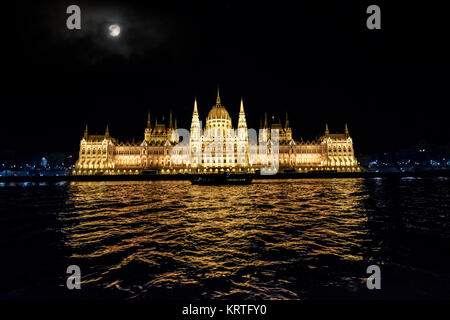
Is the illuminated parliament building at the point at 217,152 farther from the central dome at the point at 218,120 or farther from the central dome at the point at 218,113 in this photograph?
the central dome at the point at 218,113

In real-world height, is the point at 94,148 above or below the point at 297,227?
above

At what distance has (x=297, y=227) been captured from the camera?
1232 centimetres

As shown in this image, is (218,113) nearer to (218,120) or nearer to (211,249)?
(218,120)

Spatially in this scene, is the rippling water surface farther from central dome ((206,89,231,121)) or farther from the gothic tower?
central dome ((206,89,231,121))

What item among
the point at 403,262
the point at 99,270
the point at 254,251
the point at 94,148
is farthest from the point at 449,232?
the point at 94,148

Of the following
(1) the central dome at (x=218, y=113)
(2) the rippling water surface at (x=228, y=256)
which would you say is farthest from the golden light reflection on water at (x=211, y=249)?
(1) the central dome at (x=218, y=113)

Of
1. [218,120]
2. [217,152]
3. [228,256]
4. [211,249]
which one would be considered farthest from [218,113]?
[228,256]

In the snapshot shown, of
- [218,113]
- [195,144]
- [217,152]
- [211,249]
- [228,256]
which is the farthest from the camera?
[218,113]

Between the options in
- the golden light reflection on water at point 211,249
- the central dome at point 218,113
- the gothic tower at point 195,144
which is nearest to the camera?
the golden light reflection on water at point 211,249

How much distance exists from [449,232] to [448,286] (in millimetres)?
7867

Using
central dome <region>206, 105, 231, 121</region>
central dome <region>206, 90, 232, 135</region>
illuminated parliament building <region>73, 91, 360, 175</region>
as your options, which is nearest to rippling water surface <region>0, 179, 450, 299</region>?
illuminated parliament building <region>73, 91, 360, 175</region>
